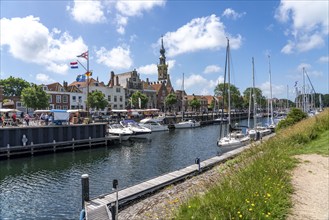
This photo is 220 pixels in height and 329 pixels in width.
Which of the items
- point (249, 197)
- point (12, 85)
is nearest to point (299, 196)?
point (249, 197)

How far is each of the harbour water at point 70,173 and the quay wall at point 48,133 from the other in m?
2.36

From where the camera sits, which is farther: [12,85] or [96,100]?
[12,85]

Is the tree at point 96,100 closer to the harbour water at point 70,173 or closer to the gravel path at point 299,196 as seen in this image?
the harbour water at point 70,173

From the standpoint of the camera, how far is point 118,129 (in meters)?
44.3

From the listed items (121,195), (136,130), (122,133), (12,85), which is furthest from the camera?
(12,85)

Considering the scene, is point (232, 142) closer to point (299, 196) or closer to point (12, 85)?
point (299, 196)

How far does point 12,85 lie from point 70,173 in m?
67.6

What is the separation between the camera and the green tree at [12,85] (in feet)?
255

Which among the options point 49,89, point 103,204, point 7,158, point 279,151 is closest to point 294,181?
point 279,151

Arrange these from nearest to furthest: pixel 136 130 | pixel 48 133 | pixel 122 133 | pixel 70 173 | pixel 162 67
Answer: pixel 70 173
pixel 48 133
pixel 122 133
pixel 136 130
pixel 162 67

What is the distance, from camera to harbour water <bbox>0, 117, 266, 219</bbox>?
15378 mm

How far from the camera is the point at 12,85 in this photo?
78.9 m

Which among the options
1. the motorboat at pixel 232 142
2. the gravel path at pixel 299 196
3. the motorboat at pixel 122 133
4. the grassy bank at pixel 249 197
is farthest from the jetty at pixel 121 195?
the motorboat at pixel 122 133

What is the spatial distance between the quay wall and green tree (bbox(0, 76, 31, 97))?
53.2m
